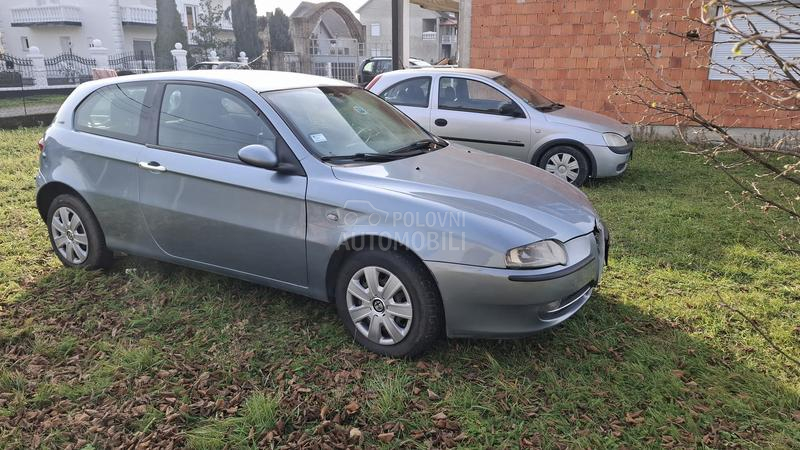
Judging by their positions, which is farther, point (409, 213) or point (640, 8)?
point (640, 8)

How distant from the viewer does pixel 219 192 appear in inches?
148

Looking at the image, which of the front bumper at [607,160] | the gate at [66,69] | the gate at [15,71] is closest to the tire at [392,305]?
the front bumper at [607,160]

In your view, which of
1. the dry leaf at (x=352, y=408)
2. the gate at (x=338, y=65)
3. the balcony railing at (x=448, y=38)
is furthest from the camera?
the balcony railing at (x=448, y=38)

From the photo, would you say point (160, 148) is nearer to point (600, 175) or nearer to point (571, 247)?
point (571, 247)

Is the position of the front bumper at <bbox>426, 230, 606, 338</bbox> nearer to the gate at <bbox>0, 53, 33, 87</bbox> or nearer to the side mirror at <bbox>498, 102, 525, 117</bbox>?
the side mirror at <bbox>498, 102, 525, 117</bbox>

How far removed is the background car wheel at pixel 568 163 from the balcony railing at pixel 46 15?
38.4 m

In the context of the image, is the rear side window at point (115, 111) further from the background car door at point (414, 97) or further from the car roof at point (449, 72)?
the car roof at point (449, 72)

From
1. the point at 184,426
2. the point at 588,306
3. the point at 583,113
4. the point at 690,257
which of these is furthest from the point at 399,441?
the point at 583,113

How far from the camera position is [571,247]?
3264mm

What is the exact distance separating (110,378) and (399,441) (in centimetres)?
175

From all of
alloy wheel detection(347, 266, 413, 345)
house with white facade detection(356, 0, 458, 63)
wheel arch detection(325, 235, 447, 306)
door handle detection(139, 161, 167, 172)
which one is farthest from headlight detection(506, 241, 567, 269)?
house with white facade detection(356, 0, 458, 63)

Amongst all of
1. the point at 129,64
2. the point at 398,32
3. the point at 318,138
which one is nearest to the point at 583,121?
the point at 318,138

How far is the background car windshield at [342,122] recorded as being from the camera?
3.74 meters

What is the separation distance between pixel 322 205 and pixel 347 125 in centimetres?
82
